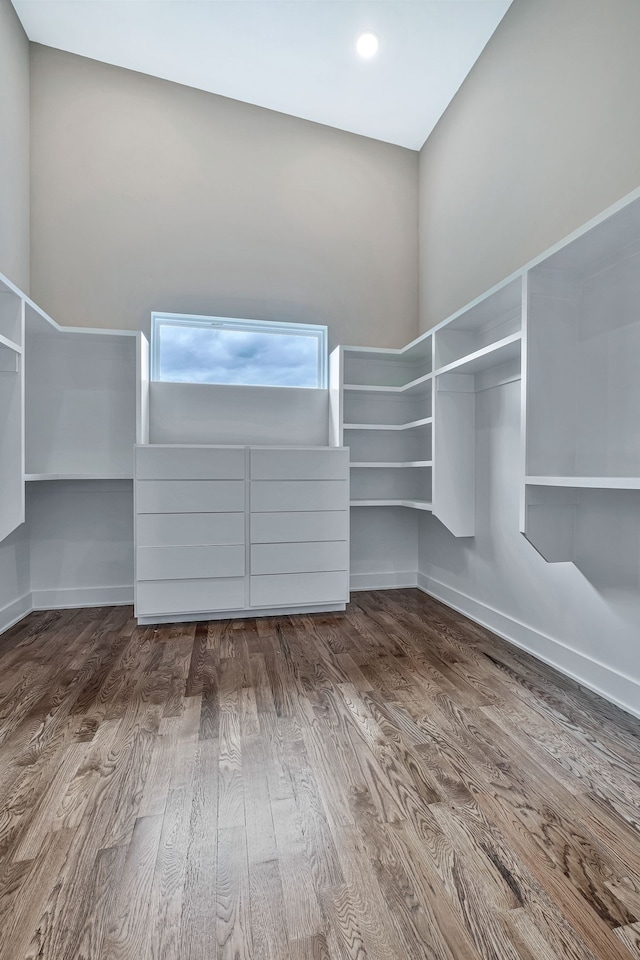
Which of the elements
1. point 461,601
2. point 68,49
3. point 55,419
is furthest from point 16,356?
point 461,601

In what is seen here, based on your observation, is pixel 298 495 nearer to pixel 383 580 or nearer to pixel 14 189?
pixel 383 580

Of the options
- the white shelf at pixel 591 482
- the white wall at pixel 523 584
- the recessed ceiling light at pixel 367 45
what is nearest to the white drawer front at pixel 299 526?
the white wall at pixel 523 584

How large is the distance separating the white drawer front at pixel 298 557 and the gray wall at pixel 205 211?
1.63 m

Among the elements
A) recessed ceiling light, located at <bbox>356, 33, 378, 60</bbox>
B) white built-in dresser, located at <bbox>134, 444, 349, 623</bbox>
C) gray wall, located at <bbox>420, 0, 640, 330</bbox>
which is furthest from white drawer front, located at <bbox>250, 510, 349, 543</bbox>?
recessed ceiling light, located at <bbox>356, 33, 378, 60</bbox>

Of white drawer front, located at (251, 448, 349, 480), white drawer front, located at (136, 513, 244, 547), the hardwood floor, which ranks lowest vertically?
the hardwood floor

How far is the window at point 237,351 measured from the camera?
330 centimetres

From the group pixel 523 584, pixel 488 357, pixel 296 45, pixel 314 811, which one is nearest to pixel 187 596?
pixel 314 811

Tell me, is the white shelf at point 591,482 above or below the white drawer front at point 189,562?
above

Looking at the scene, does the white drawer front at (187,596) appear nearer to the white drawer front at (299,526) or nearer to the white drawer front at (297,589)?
the white drawer front at (297,589)

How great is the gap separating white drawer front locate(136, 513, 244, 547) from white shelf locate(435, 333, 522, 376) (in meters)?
1.51

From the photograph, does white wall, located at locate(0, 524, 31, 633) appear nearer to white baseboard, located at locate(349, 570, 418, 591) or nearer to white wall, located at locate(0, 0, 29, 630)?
white wall, located at locate(0, 0, 29, 630)

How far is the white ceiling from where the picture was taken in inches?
99.8

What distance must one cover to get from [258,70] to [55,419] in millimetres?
2581

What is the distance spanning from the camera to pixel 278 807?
1.24 metres
